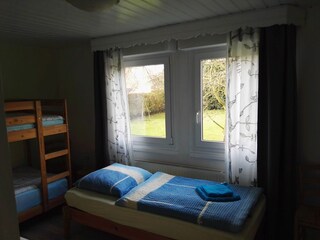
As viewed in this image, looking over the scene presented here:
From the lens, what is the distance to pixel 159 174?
3035 millimetres

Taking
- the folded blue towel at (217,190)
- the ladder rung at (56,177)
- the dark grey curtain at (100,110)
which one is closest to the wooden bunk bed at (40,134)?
the ladder rung at (56,177)

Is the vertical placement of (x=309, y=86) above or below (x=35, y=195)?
above

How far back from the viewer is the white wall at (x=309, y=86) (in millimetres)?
2379

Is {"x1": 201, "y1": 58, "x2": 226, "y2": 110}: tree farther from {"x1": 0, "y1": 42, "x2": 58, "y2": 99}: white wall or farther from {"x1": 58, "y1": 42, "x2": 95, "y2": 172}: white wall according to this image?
{"x1": 0, "y1": 42, "x2": 58, "y2": 99}: white wall

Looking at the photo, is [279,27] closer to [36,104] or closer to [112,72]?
[112,72]

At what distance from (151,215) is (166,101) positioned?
1.46 m

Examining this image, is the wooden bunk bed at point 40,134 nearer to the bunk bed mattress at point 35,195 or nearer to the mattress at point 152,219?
the bunk bed mattress at point 35,195

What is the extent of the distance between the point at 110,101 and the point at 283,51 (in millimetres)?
2146

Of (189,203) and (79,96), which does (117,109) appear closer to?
(79,96)

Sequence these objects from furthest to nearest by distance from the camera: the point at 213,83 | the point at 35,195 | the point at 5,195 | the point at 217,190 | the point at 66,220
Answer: the point at 35,195, the point at 213,83, the point at 66,220, the point at 217,190, the point at 5,195

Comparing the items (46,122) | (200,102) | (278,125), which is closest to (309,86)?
(278,125)

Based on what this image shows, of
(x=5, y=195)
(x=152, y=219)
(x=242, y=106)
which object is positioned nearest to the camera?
(x=5, y=195)

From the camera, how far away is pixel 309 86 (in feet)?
7.98

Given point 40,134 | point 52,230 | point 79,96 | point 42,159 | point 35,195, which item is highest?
point 79,96
